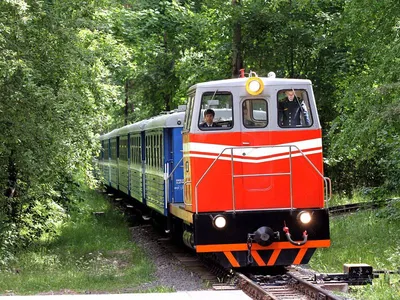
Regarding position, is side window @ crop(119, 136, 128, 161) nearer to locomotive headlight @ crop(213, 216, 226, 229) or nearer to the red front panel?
the red front panel

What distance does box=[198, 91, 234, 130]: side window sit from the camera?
1222cm

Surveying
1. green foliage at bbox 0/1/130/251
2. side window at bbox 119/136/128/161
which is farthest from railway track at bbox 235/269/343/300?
side window at bbox 119/136/128/161

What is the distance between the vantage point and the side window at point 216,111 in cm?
1222

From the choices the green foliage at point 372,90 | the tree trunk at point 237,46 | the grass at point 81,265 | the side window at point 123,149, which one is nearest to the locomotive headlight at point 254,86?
the green foliage at point 372,90

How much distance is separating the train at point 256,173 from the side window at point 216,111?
15 millimetres

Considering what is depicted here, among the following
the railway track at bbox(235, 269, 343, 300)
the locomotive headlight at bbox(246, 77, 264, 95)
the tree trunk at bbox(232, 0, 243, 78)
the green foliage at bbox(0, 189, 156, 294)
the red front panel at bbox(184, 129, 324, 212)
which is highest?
the tree trunk at bbox(232, 0, 243, 78)

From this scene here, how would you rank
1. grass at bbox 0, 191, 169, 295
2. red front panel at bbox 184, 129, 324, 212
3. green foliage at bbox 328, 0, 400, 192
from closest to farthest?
1. grass at bbox 0, 191, 169, 295
2. red front panel at bbox 184, 129, 324, 212
3. green foliage at bbox 328, 0, 400, 192

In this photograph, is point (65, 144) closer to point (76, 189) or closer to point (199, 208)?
point (199, 208)

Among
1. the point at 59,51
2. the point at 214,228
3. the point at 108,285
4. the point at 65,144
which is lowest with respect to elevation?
the point at 108,285

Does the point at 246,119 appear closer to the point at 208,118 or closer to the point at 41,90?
the point at 208,118

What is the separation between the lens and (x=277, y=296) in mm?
10586

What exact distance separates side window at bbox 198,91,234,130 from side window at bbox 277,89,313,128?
0.77 m

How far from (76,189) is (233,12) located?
23.8ft

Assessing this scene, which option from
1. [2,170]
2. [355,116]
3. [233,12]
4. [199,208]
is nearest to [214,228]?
[199,208]
